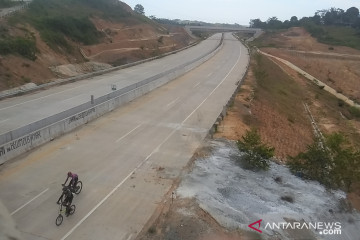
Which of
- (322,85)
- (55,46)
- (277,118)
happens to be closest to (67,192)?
(277,118)

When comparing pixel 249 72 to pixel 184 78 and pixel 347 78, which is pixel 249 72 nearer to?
pixel 184 78

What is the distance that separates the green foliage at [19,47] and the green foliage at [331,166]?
36874mm

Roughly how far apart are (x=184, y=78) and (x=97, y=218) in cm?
3583

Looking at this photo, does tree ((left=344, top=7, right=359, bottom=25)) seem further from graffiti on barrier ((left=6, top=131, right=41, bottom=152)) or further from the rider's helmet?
the rider's helmet

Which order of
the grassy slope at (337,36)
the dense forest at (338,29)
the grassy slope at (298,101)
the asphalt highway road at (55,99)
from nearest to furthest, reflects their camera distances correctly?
the asphalt highway road at (55,99), the grassy slope at (298,101), the grassy slope at (337,36), the dense forest at (338,29)

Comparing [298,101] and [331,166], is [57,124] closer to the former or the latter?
[331,166]

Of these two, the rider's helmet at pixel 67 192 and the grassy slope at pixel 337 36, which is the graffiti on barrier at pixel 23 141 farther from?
the grassy slope at pixel 337 36

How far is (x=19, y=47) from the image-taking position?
152 ft

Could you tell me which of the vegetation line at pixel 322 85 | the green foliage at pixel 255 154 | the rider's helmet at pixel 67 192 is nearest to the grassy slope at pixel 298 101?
the vegetation line at pixel 322 85

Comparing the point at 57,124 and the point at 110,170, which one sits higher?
the point at 57,124

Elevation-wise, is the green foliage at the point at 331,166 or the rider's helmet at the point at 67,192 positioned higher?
the rider's helmet at the point at 67,192

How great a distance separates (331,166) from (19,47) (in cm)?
3990

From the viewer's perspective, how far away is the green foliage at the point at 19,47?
44.5m

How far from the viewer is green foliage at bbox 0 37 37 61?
44.5 meters
